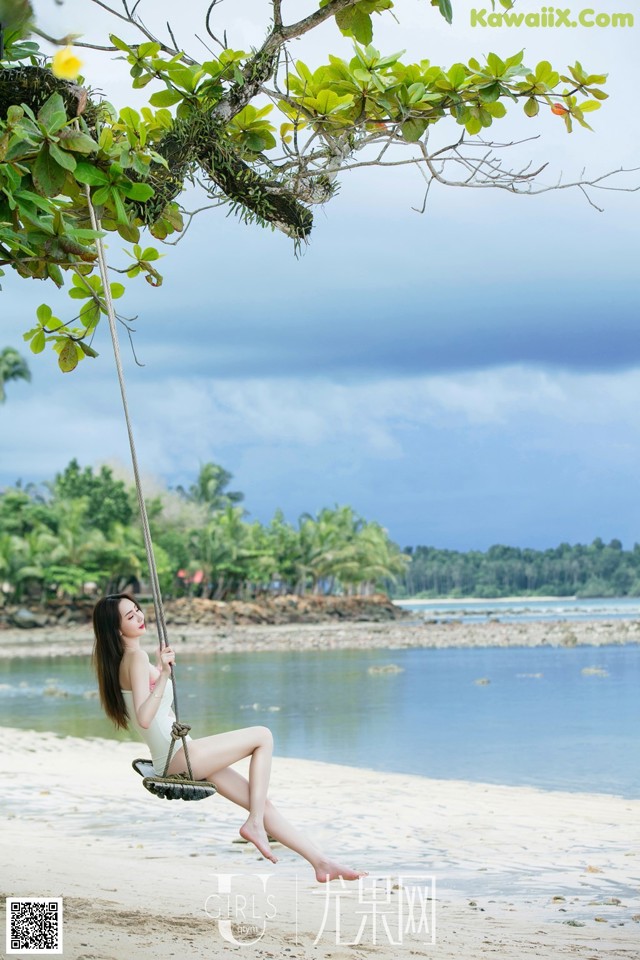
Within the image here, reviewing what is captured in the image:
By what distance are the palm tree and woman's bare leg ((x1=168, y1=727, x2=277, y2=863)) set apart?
31.8 m

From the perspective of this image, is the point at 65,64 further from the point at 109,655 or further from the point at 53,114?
the point at 109,655

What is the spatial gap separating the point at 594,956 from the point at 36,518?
34.2 m

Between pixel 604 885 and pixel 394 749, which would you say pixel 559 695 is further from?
pixel 604 885

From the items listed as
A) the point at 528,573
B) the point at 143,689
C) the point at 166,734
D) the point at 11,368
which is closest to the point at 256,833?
the point at 166,734

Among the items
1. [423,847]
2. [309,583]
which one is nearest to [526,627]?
[309,583]

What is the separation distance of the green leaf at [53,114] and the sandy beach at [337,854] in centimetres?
222

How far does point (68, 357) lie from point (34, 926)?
1885 mm

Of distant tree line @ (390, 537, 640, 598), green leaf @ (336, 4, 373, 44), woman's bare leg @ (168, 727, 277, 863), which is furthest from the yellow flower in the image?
distant tree line @ (390, 537, 640, 598)

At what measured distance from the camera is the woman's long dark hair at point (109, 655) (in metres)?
3.12

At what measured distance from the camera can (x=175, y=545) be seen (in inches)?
1563

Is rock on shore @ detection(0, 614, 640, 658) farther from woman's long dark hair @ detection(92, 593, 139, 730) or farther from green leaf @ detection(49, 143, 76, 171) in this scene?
green leaf @ detection(49, 143, 76, 171)

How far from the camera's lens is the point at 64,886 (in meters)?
4.41

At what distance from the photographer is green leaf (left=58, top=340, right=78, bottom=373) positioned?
12.6 feet

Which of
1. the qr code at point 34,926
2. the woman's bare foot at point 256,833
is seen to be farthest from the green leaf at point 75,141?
the qr code at point 34,926
